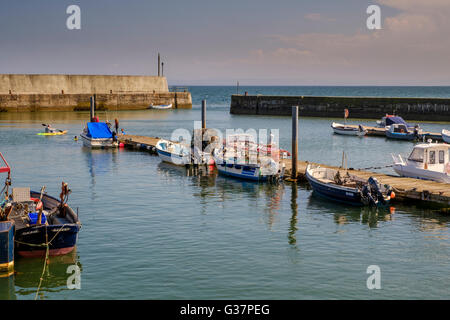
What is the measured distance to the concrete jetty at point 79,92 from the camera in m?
86.8

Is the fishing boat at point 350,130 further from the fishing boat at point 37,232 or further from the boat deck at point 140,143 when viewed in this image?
the fishing boat at point 37,232

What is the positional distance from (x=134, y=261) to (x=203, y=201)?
9.41 metres

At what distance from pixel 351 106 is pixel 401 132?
24.3 metres

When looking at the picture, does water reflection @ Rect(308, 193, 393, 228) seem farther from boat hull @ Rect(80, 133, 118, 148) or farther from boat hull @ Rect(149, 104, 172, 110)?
boat hull @ Rect(149, 104, 172, 110)

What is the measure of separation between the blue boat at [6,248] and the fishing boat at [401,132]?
46358 millimetres

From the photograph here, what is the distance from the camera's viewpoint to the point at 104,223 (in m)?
22.2

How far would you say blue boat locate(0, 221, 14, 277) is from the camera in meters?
16.0

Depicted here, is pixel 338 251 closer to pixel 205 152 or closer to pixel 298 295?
pixel 298 295

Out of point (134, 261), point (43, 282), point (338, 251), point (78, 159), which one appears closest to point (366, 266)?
point (338, 251)

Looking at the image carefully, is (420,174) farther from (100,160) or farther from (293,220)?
(100,160)

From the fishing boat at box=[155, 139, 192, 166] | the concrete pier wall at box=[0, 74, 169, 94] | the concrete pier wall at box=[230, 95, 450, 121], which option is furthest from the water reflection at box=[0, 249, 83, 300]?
the concrete pier wall at box=[0, 74, 169, 94]

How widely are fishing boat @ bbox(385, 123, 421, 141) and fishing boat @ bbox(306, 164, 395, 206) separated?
1181 inches

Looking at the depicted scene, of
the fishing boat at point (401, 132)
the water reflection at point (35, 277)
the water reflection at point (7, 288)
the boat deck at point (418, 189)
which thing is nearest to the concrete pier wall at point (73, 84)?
the fishing boat at point (401, 132)
